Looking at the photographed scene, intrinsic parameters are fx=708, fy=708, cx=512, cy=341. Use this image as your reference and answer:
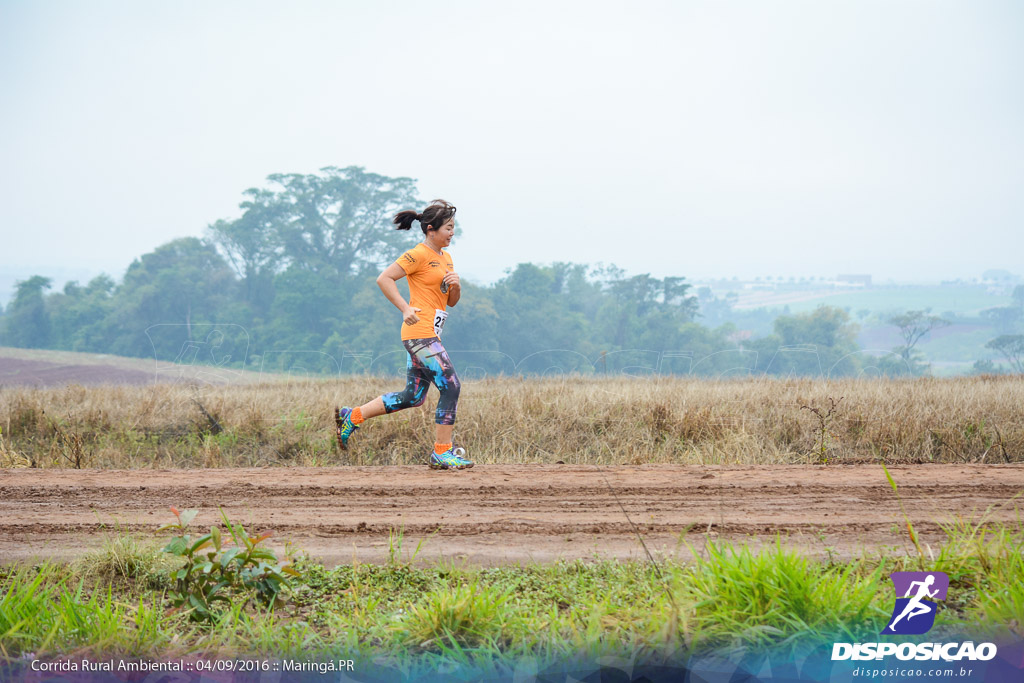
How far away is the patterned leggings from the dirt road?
0.64 metres

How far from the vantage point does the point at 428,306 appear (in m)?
6.73

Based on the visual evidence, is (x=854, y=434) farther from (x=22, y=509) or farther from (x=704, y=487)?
(x=22, y=509)

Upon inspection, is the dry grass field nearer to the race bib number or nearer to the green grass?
the race bib number

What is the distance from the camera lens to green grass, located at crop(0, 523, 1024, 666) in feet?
10.6

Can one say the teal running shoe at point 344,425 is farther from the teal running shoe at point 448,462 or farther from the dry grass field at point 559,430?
the dry grass field at point 559,430

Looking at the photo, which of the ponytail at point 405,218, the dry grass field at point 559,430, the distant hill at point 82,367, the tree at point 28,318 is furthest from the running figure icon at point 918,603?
the tree at point 28,318

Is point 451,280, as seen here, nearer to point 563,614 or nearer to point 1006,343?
point 563,614

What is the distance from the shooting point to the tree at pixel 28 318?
60.9m

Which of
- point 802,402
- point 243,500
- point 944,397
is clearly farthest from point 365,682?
point 944,397

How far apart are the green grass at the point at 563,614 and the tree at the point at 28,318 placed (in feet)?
227

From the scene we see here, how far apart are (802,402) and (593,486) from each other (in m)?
5.27

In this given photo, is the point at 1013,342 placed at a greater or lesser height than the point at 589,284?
lesser

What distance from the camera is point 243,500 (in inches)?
229

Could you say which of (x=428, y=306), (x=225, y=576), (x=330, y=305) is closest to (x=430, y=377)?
(x=428, y=306)
